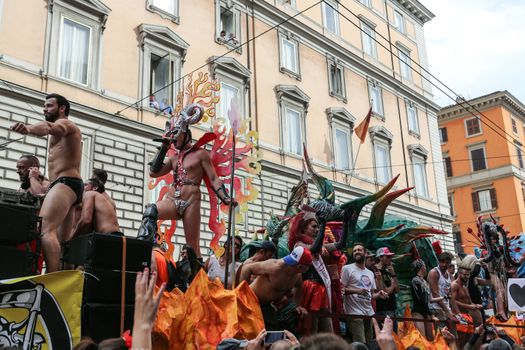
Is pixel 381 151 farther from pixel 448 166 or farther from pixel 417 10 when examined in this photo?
pixel 448 166

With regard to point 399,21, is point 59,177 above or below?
below

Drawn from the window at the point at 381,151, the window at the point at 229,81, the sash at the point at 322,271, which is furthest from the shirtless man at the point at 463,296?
the window at the point at 381,151

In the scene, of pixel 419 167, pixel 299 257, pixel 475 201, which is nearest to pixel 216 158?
pixel 299 257

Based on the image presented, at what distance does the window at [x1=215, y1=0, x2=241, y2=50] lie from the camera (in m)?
20.6

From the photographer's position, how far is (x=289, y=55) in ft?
77.8

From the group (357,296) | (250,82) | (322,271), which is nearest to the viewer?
(322,271)

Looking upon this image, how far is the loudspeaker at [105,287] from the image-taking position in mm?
3996

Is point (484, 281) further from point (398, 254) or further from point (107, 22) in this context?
point (107, 22)

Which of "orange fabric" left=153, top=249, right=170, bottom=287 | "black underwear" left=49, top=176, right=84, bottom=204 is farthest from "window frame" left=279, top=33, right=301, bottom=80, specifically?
"black underwear" left=49, top=176, right=84, bottom=204

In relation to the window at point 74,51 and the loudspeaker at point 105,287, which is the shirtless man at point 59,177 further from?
the window at point 74,51

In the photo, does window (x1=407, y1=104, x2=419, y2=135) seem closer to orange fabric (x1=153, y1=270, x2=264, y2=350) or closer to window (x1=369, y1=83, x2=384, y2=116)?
window (x1=369, y1=83, x2=384, y2=116)

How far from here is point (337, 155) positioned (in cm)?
2484

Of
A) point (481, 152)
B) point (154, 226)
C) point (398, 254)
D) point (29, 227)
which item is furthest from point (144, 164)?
point (481, 152)

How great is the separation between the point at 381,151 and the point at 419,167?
3.84 metres
